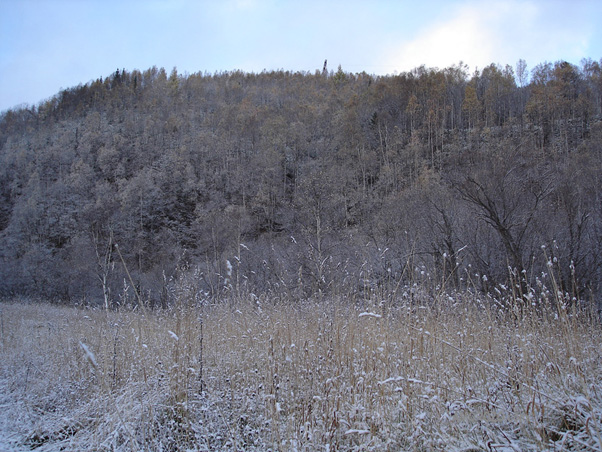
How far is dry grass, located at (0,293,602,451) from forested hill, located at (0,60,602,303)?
2.46m

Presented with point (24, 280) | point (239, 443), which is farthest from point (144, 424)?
point (24, 280)

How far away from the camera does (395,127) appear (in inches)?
2108

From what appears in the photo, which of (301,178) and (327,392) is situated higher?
(301,178)

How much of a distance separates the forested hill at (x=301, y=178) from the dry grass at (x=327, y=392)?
2464mm

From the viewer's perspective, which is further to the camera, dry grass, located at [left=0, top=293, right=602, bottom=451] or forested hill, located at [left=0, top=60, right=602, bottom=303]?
forested hill, located at [left=0, top=60, right=602, bottom=303]

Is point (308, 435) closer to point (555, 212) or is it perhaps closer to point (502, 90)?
point (555, 212)

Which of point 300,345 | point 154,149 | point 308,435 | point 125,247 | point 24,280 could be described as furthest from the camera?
point 154,149

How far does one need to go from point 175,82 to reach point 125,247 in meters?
74.9

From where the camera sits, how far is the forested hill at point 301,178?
15023 mm

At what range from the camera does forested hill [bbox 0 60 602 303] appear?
15.0m

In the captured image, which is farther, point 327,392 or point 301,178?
point 301,178

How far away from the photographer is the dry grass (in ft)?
7.07

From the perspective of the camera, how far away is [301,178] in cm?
4466

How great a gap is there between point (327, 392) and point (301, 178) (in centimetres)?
4269
